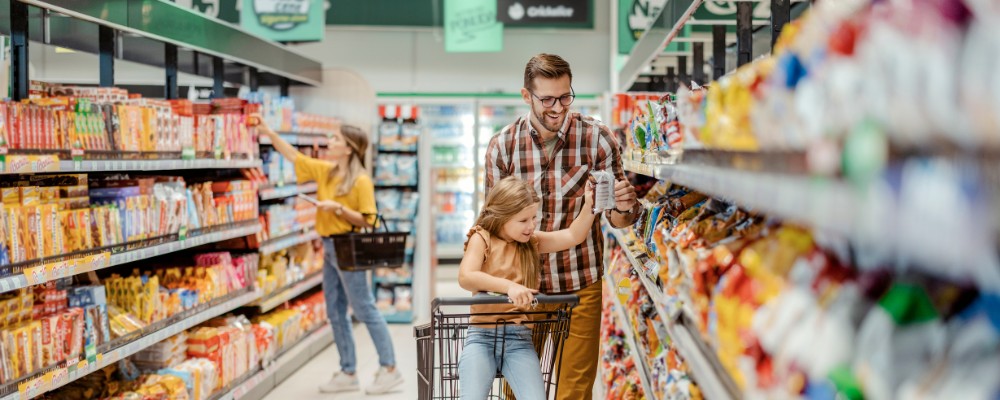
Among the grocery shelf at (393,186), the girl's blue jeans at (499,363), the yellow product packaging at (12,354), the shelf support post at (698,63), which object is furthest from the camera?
the grocery shelf at (393,186)

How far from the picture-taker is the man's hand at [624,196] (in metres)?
3.29

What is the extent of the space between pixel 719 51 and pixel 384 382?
3.23 metres

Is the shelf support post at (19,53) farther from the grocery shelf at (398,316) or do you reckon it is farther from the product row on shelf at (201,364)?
the grocery shelf at (398,316)

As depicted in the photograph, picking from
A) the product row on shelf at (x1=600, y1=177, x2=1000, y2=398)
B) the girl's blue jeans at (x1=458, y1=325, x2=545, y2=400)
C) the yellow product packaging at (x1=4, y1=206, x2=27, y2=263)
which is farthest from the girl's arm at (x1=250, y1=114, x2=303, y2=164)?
the product row on shelf at (x1=600, y1=177, x2=1000, y2=398)

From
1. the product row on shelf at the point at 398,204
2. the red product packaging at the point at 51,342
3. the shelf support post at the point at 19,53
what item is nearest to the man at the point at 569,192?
the red product packaging at the point at 51,342

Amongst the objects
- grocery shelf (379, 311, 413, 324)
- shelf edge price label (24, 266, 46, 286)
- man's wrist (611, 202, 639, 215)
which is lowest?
grocery shelf (379, 311, 413, 324)

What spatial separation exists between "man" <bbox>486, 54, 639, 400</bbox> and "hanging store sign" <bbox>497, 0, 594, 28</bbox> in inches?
260

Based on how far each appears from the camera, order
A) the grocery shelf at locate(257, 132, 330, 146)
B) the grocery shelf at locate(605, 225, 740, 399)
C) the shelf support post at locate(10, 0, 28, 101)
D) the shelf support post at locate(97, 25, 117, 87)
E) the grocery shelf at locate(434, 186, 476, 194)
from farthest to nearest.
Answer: the grocery shelf at locate(434, 186, 476, 194), the grocery shelf at locate(257, 132, 330, 146), the shelf support post at locate(97, 25, 117, 87), the shelf support post at locate(10, 0, 28, 101), the grocery shelf at locate(605, 225, 740, 399)

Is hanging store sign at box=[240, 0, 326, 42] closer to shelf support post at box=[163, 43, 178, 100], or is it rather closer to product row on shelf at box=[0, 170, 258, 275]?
shelf support post at box=[163, 43, 178, 100]

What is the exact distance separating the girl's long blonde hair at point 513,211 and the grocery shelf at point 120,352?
1.67 metres

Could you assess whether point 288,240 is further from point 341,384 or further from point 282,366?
point 341,384

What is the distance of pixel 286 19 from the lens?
27.0 feet

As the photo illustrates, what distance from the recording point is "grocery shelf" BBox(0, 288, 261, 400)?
318 centimetres

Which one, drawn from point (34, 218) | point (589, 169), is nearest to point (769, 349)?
point (589, 169)
